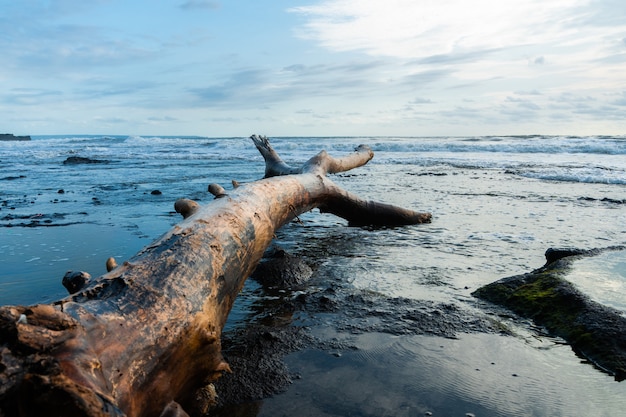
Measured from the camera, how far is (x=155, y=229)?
7.05 meters

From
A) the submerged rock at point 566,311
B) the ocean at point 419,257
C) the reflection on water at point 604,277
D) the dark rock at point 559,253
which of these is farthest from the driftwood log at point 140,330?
the dark rock at point 559,253

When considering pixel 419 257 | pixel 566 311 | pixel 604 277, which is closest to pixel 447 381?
pixel 566 311

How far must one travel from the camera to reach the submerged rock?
9.68ft

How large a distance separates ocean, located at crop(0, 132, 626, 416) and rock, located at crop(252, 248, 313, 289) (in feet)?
0.77

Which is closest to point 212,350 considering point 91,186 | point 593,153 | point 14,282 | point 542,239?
point 14,282

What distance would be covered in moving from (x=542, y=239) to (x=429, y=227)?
5.20ft

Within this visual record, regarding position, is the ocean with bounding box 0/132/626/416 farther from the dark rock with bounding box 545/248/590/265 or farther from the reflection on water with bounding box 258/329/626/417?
the dark rock with bounding box 545/248/590/265

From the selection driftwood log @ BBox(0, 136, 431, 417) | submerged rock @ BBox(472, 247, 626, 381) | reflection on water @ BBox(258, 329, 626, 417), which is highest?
driftwood log @ BBox(0, 136, 431, 417)

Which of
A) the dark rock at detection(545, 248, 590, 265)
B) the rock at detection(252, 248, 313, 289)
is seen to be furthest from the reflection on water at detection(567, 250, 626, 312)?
the rock at detection(252, 248, 313, 289)

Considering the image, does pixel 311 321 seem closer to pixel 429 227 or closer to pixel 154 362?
pixel 154 362

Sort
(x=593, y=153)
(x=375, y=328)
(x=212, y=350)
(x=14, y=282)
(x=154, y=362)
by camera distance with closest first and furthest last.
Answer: (x=154, y=362), (x=212, y=350), (x=375, y=328), (x=14, y=282), (x=593, y=153)

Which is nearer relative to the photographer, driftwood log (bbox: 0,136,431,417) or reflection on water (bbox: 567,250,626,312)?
driftwood log (bbox: 0,136,431,417)

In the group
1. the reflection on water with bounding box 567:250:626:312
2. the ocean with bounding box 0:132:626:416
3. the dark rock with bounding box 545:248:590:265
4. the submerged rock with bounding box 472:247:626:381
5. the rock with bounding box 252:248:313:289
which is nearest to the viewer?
the ocean with bounding box 0:132:626:416

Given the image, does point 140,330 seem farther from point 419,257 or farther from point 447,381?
point 419,257
